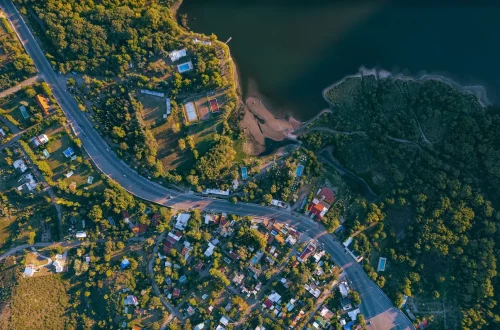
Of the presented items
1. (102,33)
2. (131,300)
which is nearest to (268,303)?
(131,300)

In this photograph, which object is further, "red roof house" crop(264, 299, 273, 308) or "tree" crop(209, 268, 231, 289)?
"red roof house" crop(264, 299, 273, 308)

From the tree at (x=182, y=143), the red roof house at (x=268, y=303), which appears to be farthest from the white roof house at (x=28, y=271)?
the red roof house at (x=268, y=303)

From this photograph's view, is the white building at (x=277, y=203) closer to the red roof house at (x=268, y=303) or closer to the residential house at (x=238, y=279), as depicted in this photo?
the residential house at (x=238, y=279)

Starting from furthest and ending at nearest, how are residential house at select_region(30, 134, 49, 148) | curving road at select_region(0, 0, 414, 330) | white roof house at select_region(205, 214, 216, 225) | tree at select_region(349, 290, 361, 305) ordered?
white roof house at select_region(205, 214, 216, 225), curving road at select_region(0, 0, 414, 330), residential house at select_region(30, 134, 49, 148), tree at select_region(349, 290, 361, 305)

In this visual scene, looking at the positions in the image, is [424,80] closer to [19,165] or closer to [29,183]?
[29,183]

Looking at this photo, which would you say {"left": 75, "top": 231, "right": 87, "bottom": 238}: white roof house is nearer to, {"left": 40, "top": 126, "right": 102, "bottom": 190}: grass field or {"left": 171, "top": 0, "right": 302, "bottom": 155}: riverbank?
{"left": 40, "top": 126, "right": 102, "bottom": 190}: grass field

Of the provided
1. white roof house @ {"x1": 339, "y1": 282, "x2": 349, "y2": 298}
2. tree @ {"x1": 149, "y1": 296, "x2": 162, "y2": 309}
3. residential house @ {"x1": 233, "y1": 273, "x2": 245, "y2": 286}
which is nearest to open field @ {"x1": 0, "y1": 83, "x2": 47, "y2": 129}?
tree @ {"x1": 149, "y1": 296, "x2": 162, "y2": 309}
